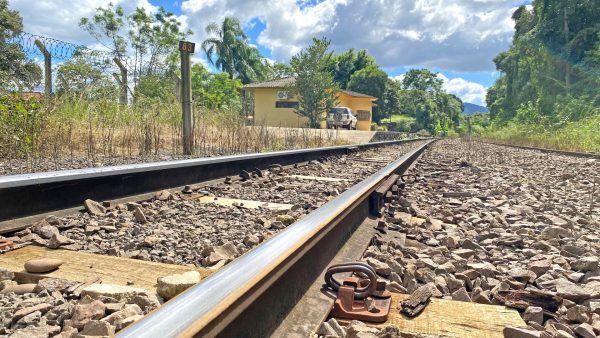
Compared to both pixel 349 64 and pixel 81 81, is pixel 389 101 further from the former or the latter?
pixel 81 81

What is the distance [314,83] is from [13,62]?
71.2ft

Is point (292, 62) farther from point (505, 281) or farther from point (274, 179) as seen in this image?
point (505, 281)

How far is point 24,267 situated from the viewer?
193 centimetres

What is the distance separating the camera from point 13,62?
784 inches

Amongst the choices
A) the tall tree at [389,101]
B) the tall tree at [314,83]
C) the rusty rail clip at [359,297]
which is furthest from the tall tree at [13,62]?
the tall tree at [389,101]

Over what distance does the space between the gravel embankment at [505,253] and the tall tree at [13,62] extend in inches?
203

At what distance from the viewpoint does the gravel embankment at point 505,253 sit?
1838mm

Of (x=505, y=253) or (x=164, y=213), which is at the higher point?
(x=164, y=213)

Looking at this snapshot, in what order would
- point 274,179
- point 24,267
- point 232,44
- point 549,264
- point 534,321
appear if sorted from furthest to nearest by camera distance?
point 232,44
point 274,179
point 549,264
point 24,267
point 534,321

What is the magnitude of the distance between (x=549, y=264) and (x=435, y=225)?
1.08m

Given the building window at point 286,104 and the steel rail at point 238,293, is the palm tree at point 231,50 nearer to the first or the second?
the building window at point 286,104

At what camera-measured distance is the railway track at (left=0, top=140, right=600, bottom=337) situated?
4.47 feet

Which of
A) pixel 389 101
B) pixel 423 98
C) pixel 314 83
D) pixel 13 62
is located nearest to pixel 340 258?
pixel 13 62

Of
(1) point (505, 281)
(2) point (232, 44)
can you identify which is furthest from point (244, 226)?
(2) point (232, 44)
